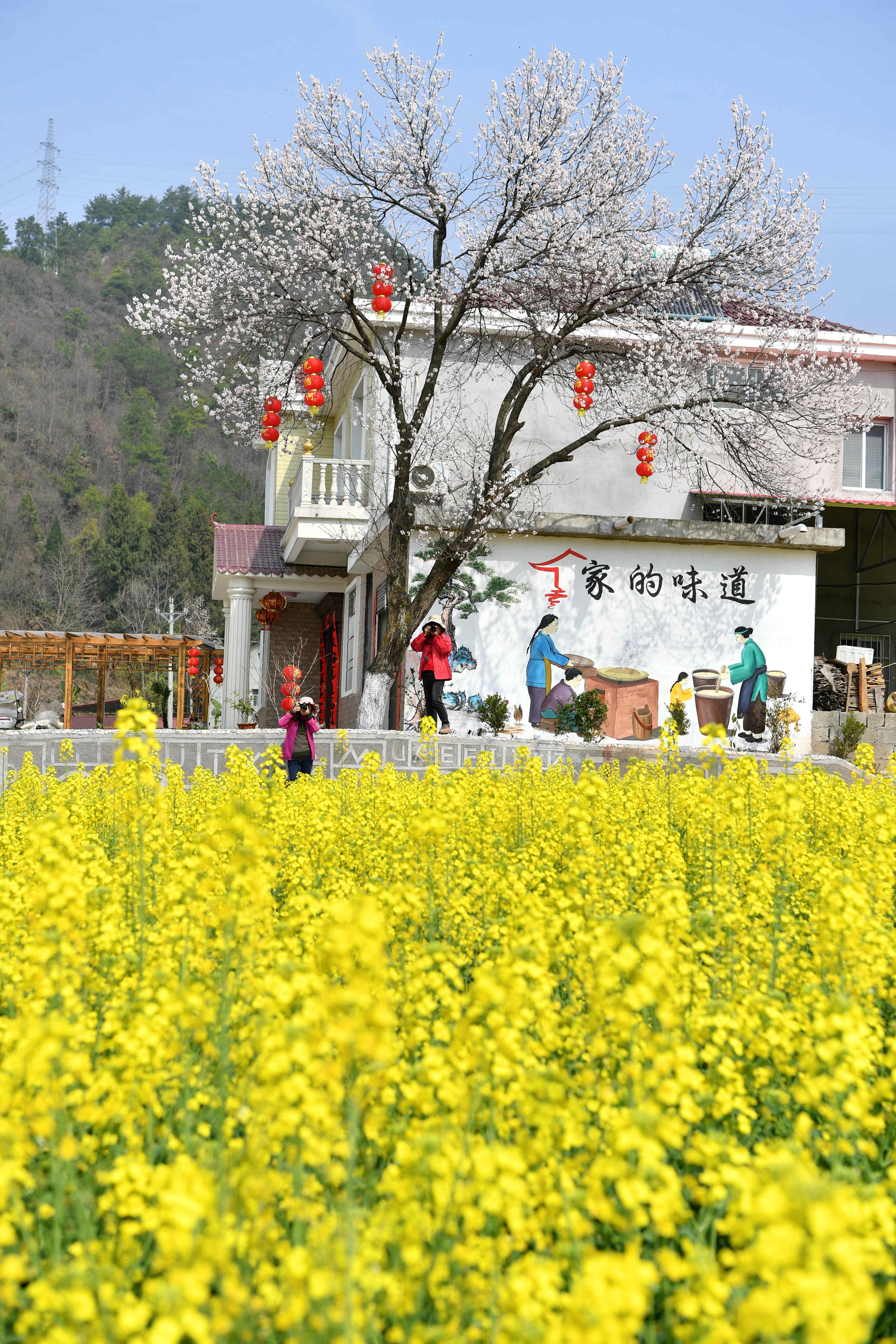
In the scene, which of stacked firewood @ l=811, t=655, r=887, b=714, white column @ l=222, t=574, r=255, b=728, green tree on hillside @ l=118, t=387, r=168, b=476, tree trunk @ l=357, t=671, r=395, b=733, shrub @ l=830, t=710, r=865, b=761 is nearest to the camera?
tree trunk @ l=357, t=671, r=395, b=733

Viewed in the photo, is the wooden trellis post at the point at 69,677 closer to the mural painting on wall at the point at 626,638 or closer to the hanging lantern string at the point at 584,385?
the mural painting on wall at the point at 626,638

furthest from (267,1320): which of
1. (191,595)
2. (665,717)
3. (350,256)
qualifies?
(191,595)

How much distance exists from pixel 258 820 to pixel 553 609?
35.8ft

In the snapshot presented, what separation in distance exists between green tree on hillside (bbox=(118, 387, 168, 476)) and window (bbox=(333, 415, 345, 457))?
4353cm

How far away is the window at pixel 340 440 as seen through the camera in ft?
70.3

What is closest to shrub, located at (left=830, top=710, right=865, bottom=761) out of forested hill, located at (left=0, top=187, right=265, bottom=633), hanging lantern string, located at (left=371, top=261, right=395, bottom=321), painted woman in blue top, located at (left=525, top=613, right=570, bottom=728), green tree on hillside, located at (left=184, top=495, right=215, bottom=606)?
painted woman in blue top, located at (left=525, top=613, right=570, bottom=728)

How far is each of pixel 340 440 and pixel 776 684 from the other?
1015cm

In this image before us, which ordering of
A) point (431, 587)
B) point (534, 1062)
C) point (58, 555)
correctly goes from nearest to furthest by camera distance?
point (534, 1062), point (431, 587), point (58, 555)

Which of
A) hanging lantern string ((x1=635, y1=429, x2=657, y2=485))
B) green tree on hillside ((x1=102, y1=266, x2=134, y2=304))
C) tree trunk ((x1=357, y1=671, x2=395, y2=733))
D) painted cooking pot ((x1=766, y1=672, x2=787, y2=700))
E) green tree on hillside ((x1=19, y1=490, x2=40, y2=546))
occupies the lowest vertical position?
tree trunk ((x1=357, y1=671, x2=395, y2=733))

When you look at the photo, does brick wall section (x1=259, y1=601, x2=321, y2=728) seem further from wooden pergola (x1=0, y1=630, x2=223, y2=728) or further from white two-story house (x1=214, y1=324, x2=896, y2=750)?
white two-story house (x1=214, y1=324, x2=896, y2=750)

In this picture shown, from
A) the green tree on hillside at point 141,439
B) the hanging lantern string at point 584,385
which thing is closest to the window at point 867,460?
the hanging lantern string at point 584,385

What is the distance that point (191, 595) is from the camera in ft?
179

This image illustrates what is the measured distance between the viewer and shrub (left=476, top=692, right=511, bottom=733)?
15.9 metres

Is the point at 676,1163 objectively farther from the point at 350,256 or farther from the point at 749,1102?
the point at 350,256
